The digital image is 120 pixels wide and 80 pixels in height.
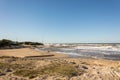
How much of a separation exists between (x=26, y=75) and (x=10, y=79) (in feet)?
3.31

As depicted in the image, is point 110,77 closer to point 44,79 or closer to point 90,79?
point 90,79

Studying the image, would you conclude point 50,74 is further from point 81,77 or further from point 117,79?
point 117,79

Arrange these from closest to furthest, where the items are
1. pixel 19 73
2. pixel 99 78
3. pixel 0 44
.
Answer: pixel 99 78, pixel 19 73, pixel 0 44

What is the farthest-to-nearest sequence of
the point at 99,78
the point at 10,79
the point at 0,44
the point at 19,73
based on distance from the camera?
the point at 0,44 → the point at 19,73 → the point at 99,78 → the point at 10,79

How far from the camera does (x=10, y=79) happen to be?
803cm

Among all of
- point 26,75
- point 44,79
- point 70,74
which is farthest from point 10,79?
point 70,74

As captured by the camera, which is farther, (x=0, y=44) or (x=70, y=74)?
(x=0, y=44)

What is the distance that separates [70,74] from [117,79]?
2.68 metres

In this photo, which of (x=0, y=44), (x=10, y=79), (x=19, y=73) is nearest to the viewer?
(x=10, y=79)

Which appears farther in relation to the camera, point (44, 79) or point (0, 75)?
point (0, 75)

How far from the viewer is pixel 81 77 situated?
342 inches

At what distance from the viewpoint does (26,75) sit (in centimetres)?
877

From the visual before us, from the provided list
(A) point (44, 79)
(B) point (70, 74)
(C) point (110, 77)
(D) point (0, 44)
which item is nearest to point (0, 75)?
(A) point (44, 79)

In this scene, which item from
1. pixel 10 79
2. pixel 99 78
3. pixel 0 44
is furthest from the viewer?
pixel 0 44
